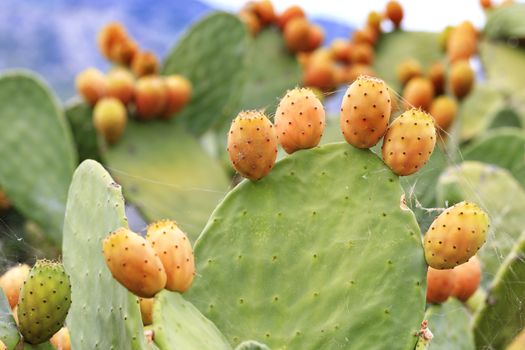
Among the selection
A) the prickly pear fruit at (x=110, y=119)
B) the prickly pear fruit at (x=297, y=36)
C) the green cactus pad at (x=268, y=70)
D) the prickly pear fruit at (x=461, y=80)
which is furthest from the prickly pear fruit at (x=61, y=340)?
the prickly pear fruit at (x=297, y=36)

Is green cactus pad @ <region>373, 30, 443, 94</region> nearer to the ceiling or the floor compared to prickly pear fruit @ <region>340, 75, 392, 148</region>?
nearer to the floor

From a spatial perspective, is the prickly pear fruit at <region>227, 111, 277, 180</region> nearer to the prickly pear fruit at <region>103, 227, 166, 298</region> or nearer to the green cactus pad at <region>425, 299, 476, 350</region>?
the prickly pear fruit at <region>103, 227, 166, 298</region>

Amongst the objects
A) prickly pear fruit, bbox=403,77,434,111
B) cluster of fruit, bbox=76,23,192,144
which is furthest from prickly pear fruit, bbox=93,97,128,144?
prickly pear fruit, bbox=403,77,434,111

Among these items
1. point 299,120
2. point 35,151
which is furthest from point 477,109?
point 299,120

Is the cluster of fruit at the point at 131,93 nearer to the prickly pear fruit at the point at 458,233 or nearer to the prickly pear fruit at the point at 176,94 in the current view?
the prickly pear fruit at the point at 176,94

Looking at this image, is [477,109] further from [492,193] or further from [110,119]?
[492,193]

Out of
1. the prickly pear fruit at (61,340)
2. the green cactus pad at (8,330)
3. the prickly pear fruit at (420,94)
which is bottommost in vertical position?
the prickly pear fruit at (420,94)
